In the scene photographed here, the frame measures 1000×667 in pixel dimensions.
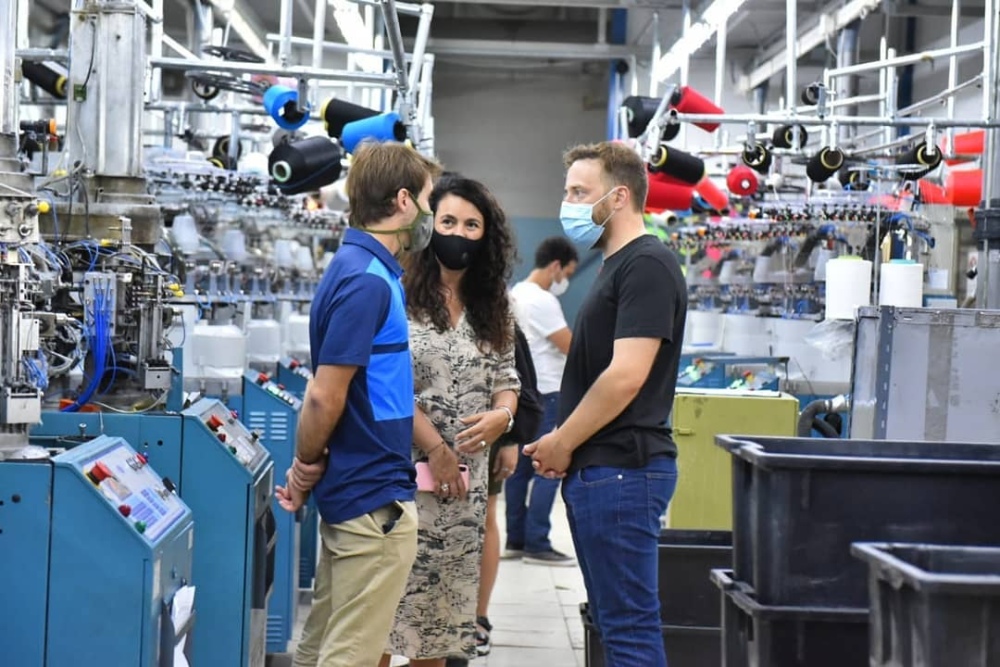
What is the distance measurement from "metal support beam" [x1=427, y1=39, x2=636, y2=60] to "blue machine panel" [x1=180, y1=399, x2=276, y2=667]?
377 inches

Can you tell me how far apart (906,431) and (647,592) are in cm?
97

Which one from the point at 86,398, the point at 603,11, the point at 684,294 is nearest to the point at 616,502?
the point at 684,294

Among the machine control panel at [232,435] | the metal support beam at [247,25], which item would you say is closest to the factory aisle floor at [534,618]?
the machine control panel at [232,435]

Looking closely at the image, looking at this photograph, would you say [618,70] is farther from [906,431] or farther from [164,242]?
[906,431]

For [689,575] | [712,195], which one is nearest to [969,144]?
[712,195]

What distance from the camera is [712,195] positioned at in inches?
335

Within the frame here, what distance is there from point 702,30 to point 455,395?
15.0 ft

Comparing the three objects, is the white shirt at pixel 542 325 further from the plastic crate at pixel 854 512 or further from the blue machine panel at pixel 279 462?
the plastic crate at pixel 854 512

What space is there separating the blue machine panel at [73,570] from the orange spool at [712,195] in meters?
6.25

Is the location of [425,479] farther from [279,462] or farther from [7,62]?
[279,462]

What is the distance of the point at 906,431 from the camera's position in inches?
135

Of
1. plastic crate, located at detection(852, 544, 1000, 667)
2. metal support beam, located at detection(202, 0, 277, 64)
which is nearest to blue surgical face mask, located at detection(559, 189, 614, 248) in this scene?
plastic crate, located at detection(852, 544, 1000, 667)

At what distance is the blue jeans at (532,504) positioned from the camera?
6.17 m

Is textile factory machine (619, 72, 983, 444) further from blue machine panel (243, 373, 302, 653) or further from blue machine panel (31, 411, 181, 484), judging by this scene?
blue machine panel (31, 411, 181, 484)
